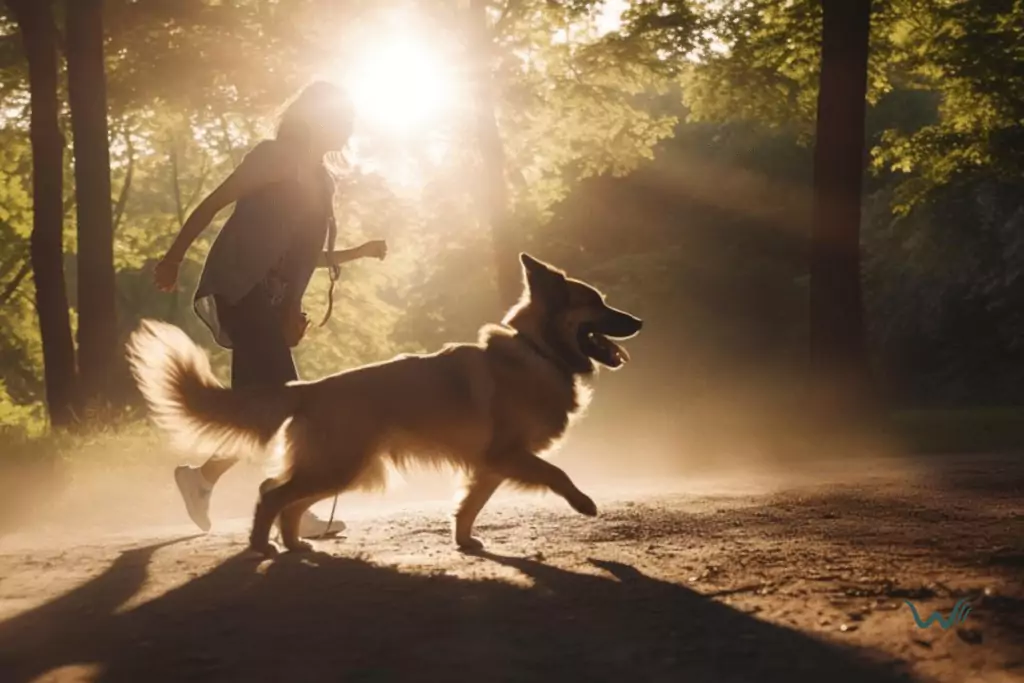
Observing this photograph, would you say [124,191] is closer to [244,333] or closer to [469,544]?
[244,333]

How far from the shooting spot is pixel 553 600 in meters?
4.74

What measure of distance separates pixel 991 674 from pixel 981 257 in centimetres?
2249

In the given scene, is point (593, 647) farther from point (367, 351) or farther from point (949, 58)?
point (367, 351)

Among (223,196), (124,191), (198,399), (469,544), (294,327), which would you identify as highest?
(124,191)

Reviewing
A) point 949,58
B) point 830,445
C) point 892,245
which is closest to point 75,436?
point 830,445

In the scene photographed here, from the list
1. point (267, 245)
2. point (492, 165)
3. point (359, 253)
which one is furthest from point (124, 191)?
point (267, 245)

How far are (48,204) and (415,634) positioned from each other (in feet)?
41.0

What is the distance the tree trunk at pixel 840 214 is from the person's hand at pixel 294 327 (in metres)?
8.43

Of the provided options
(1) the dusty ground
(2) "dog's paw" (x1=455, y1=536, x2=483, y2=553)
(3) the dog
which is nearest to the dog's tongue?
(3) the dog

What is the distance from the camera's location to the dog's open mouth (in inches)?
268

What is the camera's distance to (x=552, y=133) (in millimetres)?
19828

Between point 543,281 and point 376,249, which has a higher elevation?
point 376,249

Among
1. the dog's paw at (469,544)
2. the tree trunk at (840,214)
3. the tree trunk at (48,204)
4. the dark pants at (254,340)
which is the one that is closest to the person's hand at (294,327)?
the dark pants at (254,340)

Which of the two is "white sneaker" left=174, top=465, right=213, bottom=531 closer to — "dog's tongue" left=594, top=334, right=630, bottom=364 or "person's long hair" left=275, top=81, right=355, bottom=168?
"person's long hair" left=275, top=81, right=355, bottom=168
